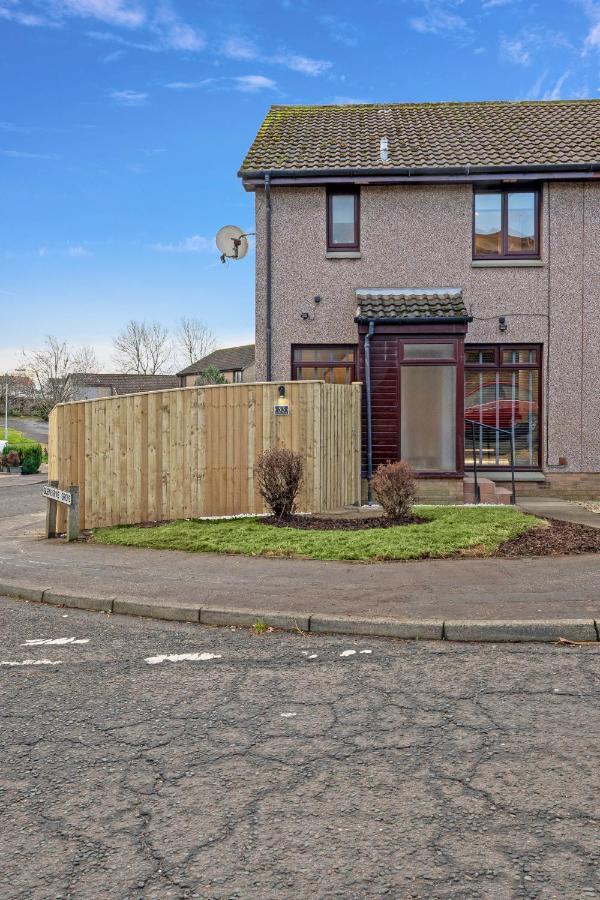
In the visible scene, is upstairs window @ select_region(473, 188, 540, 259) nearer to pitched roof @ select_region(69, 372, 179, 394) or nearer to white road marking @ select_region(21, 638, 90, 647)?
white road marking @ select_region(21, 638, 90, 647)

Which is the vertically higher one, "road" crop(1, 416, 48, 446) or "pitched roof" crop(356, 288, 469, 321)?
"pitched roof" crop(356, 288, 469, 321)

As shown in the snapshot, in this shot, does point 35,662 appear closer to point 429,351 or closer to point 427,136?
point 429,351

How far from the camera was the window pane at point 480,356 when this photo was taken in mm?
15578

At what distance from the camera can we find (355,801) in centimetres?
330

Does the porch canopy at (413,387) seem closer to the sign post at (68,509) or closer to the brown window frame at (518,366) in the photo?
the brown window frame at (518,366)

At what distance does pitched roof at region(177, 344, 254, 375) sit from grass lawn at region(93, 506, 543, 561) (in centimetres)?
5516

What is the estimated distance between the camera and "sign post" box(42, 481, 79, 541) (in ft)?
36.9

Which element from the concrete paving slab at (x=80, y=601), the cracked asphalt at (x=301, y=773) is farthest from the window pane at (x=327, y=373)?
the cracked asphalt at (x=301, y=773)

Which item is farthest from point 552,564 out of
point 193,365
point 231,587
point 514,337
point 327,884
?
point 193,365

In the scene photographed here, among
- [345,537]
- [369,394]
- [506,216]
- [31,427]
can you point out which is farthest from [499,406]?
[31,427]

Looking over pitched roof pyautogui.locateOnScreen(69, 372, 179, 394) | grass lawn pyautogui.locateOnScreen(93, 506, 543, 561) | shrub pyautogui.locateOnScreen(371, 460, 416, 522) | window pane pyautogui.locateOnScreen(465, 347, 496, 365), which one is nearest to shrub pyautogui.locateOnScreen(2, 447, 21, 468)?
grass lawn pyautogui.locateOnScreen(93, 506, 543, 561)

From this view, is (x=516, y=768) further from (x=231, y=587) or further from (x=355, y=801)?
(x=231, y=587)

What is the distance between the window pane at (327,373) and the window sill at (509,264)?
11.1 feet

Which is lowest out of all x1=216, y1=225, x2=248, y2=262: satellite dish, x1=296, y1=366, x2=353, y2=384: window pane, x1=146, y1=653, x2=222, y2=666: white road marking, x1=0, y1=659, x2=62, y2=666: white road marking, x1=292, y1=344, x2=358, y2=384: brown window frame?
x1=0, y1=659, x2=62, y2=666: white road marking
